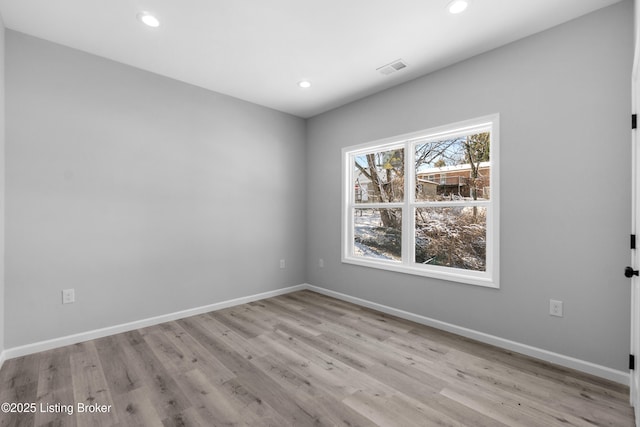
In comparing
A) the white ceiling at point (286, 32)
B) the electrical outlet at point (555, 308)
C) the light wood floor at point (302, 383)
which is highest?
the white ceiling at point (286, 32)

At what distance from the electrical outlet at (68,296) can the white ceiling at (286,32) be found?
2.20m

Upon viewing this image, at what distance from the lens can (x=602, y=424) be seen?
167 centimetres

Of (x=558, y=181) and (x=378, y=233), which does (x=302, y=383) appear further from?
(x=558, y=181)

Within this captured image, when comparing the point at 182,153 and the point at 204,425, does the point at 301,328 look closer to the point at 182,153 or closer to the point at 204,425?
the point at 204,425

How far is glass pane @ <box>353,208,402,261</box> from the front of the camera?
361 cm

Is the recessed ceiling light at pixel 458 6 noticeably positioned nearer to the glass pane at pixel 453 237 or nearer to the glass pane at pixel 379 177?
the glass pane at pixel 379 177

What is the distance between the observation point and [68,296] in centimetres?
266

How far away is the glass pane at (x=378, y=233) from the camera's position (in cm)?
361

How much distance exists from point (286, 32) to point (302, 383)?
2.73m

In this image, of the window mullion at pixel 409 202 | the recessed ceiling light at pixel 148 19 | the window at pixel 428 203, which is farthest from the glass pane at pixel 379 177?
the recessed ceiling light at pixel 148 19

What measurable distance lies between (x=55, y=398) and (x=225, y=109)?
3.14m

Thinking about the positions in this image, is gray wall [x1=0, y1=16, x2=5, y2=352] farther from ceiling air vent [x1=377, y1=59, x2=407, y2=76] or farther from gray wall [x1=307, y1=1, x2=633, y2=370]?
gray wall [x1=307, y1=1, x2=633, y2=370]

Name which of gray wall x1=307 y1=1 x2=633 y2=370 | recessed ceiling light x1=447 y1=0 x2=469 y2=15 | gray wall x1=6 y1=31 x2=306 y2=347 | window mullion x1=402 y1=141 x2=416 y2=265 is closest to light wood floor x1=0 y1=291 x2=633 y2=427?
gray wall x1=307 y1=1 x2=633 y2=370

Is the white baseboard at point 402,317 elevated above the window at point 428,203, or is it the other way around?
the window at point 428,203
